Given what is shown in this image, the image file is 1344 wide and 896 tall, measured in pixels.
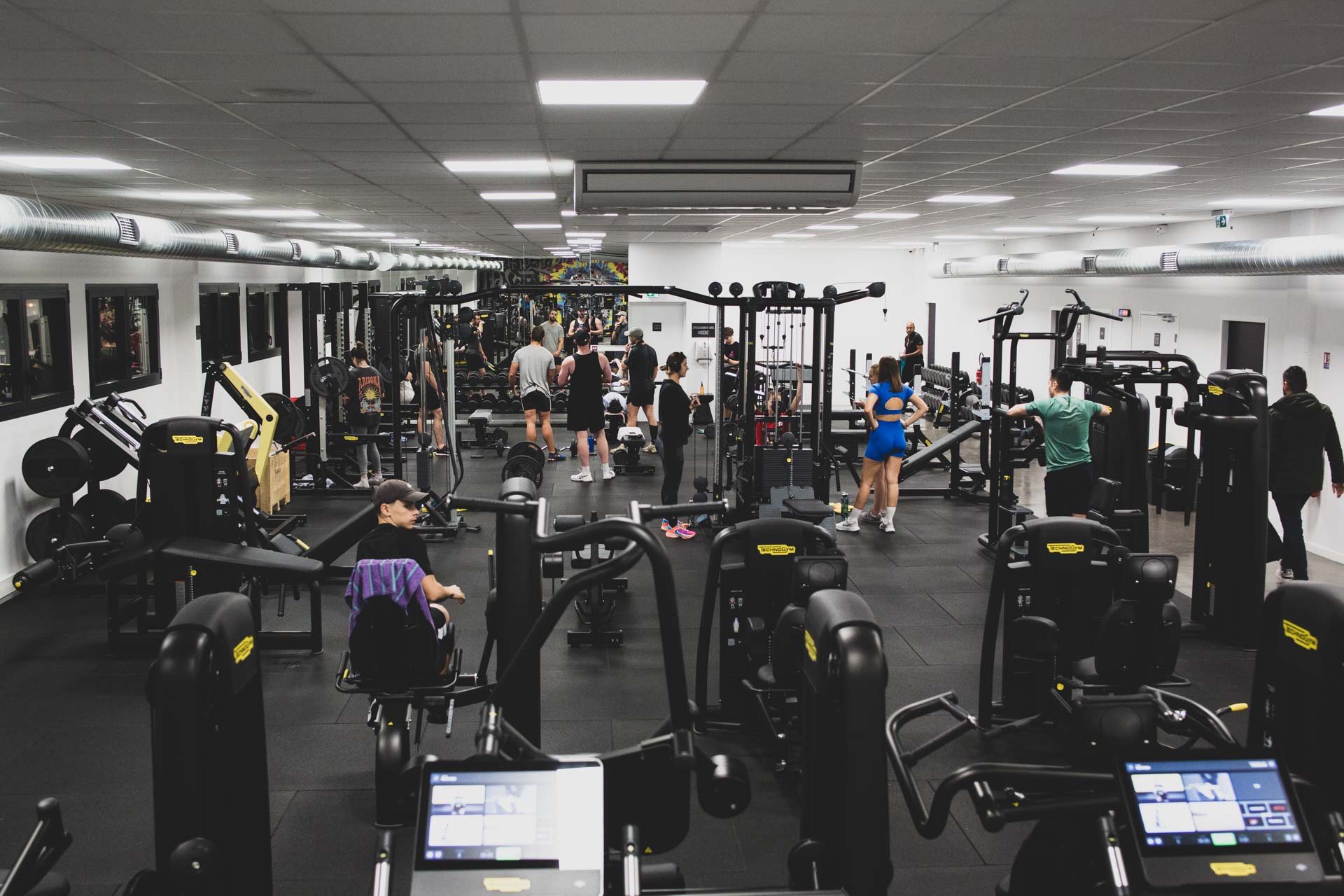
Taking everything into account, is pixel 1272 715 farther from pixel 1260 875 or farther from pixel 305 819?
pixel 305 819

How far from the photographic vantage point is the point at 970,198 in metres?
8.41

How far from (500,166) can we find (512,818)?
478cm

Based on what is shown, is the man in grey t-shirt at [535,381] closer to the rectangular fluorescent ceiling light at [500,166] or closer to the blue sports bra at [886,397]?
the blue sports bra at [886,397]

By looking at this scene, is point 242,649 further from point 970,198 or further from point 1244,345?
point 1244,345

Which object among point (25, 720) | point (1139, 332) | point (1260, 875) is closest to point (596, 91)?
point (1260, 875)

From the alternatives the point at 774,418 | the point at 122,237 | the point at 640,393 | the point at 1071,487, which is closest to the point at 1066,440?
the point at 1071,487

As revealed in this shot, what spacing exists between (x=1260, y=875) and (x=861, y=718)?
3.00ft

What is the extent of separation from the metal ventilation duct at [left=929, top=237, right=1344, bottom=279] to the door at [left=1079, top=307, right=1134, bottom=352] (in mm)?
860

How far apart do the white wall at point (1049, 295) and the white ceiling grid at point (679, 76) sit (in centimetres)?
221

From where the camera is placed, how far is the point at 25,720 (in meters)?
4.80

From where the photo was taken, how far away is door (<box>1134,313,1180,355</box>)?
435 inches

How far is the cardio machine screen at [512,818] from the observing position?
2137mm

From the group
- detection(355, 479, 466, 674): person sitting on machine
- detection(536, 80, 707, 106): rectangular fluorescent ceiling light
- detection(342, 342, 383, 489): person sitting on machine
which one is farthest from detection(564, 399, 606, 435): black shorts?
detection(536, 80, 707, 106): rectangular fluorescent ceiling light

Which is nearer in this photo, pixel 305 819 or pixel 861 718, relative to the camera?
pixel 861 718
